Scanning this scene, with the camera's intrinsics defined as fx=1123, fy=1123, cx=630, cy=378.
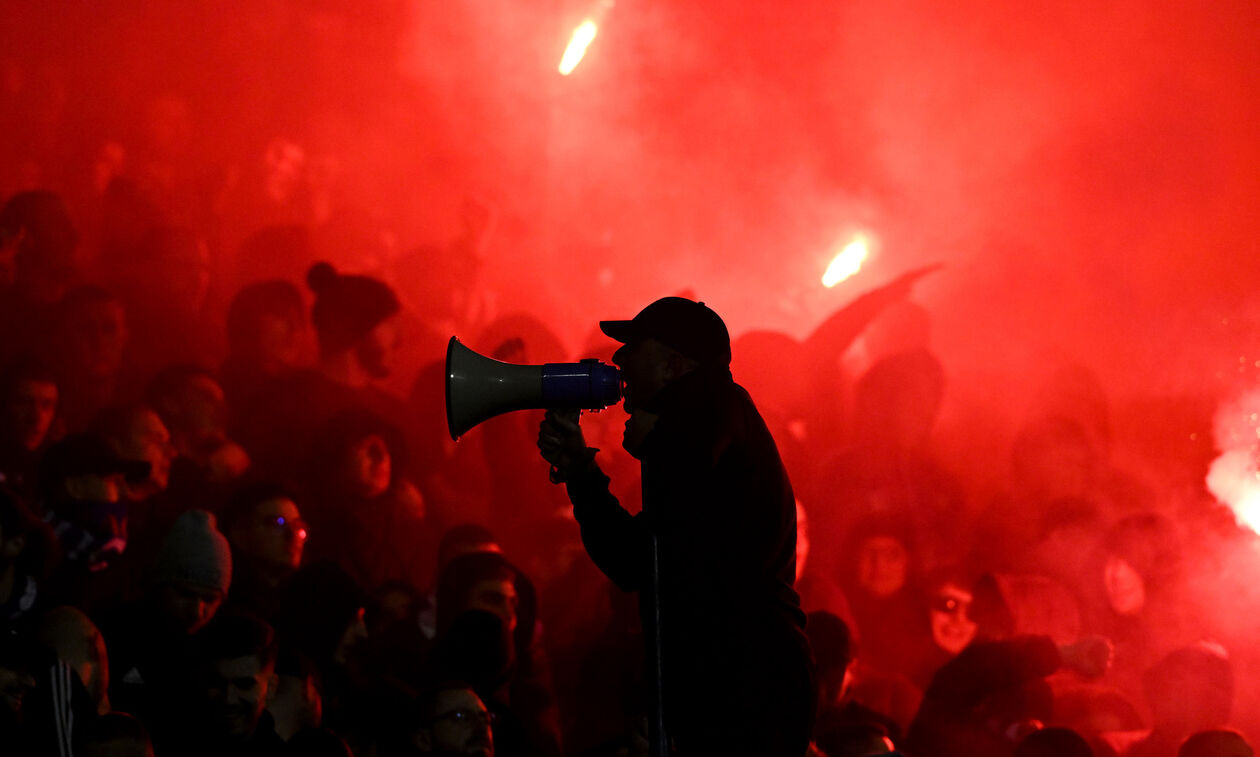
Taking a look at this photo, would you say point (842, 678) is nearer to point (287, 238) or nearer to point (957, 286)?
point (957, 286)

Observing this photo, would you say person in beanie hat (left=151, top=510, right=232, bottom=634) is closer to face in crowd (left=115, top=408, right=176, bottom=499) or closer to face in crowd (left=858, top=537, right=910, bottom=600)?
face in crowd (left=115, top=408, right=176, bottom=499)

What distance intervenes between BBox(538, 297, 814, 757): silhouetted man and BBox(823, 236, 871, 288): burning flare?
328 cm

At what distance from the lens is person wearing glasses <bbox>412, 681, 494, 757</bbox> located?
3201mm

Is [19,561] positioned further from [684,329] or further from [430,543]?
[684,329]

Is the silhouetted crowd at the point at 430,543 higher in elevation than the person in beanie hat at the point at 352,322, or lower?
lower

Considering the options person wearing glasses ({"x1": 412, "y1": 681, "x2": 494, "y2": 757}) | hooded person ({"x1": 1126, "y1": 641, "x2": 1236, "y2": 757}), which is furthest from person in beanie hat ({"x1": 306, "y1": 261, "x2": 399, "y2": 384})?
hooded person ({"x1": 1126, "y1": 641, "x2": 1236, "y2": 757})

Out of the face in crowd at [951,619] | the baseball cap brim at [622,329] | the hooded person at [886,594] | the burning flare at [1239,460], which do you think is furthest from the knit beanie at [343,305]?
the burning flare at [1239,460]

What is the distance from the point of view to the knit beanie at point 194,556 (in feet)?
10.2

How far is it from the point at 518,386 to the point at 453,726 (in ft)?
5.61

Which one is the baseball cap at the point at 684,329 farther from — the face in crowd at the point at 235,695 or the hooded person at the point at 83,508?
the hooded person at the point at 83,508

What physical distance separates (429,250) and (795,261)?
1.71 m

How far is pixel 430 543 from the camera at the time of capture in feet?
12.6

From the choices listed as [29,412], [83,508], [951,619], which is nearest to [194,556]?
[83,508]

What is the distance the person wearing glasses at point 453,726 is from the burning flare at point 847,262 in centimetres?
258
